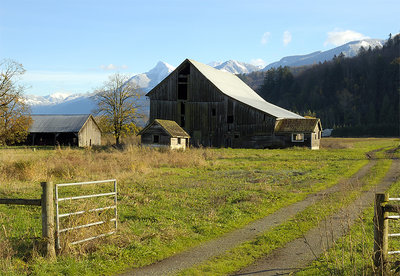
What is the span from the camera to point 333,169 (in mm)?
27531

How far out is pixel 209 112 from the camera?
5428 centimetres

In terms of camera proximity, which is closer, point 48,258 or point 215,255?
point 48,258

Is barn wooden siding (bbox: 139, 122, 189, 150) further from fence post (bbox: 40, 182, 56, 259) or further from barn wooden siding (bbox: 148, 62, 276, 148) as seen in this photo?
fence post (bbox: 40, 182, 56, 259)

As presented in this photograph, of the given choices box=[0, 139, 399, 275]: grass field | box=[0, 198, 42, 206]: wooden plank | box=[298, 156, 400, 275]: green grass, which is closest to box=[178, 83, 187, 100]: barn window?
box=[0, 139, 399, 275]: grass field

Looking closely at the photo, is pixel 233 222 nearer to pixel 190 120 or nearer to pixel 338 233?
pixel 338 233

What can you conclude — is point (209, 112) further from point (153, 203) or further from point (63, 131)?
point (153, 203)

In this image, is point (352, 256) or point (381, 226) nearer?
point (381, 226)

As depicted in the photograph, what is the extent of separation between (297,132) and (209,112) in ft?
41.1

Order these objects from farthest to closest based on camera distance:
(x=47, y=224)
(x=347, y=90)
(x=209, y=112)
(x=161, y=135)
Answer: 1. (x=347, y=90)
2. (x=209, y=112)
3. (x=161, y=135)
4. (x=47, y=224)

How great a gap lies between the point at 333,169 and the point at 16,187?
20686 mm

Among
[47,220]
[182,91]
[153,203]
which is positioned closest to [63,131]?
[182,91]

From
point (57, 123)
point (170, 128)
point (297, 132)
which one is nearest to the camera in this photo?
point (170, 128)

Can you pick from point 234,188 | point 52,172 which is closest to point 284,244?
point 234,188

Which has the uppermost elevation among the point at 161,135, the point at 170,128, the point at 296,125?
the point at 296,125
